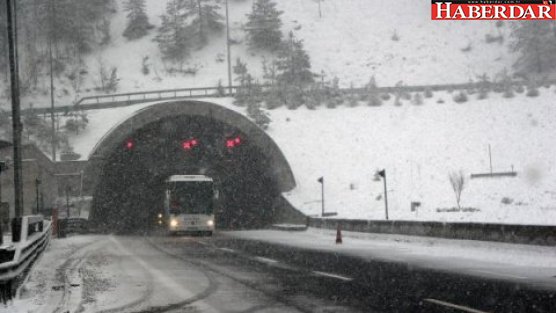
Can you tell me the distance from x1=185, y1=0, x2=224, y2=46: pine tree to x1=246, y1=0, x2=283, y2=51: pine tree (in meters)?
7.49

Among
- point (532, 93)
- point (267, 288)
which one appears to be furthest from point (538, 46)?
point (267, 288)

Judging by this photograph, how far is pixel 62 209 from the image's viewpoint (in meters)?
49.6

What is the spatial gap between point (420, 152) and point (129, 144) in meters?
21.1

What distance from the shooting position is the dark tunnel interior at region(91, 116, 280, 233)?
50812 millimetres

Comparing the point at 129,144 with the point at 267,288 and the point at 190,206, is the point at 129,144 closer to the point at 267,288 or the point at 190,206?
the point at 190,206

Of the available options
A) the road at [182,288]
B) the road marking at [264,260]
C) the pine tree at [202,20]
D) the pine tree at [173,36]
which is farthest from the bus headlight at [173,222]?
the pine tree at [202,20]

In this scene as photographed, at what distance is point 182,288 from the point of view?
13.1m

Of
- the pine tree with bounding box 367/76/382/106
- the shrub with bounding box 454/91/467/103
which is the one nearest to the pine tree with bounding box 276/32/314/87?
the pine tree with bounding box 367/76/382/106

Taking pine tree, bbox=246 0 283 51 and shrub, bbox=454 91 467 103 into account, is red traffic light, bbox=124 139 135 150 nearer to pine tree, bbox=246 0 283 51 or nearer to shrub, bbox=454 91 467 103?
shrub, bbox=454 91 467 103

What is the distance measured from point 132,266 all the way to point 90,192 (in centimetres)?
2910

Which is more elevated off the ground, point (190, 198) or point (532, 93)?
point (532, 93)

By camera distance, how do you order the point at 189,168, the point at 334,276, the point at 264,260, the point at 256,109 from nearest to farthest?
the point at 334,276 → the point at 264,260 → the point at 189,168 → the point at 256,109

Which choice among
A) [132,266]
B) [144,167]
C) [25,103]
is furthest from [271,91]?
[132,266]

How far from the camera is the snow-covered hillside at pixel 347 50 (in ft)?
282
